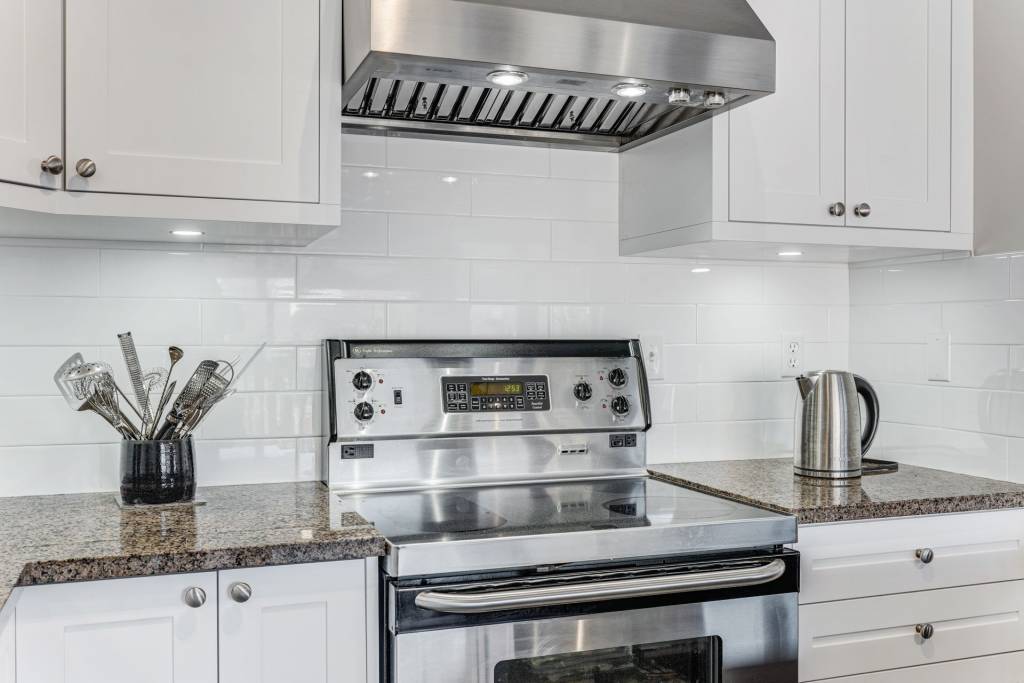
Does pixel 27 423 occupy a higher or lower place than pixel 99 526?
higher

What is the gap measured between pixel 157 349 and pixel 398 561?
840 mm

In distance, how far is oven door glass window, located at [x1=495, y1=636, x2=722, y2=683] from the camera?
62.7 inches

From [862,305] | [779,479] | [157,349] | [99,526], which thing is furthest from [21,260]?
[862,305]

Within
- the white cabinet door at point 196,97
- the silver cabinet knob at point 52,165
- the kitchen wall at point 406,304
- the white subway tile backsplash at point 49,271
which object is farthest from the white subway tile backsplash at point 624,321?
the silver cabinet knob at point 52,165

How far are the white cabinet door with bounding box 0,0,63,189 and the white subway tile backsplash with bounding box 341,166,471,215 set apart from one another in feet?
2.22

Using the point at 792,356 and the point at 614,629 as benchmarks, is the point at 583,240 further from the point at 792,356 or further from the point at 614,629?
the point at 614,629

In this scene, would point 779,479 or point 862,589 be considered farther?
point 779,479

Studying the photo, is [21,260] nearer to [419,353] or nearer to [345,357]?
[345,357]

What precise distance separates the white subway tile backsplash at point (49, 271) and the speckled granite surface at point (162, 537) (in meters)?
0.44

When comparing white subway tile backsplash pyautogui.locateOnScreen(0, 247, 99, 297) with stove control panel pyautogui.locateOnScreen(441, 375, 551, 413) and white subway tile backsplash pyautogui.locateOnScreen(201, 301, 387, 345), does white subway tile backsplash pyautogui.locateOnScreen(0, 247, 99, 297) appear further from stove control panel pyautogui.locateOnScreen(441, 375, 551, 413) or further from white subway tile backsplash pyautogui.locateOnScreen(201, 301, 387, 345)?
stove control panel pyautogui.locateOnScreen(441, 375, 551, 413)

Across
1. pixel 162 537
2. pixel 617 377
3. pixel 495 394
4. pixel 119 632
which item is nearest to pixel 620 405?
pixel 617 377

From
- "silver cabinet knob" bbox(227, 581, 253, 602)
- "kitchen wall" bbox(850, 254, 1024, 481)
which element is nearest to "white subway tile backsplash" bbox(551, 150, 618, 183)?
"kitchen wall" bbox(850, 254, 1024, 481)

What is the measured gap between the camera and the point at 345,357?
81.0 inches

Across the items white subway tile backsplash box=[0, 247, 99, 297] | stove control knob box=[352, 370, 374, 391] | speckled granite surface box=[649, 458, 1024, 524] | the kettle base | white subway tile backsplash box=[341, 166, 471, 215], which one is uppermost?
Answer: white subway tile backsplash box=[341, 166, 471, 215]
